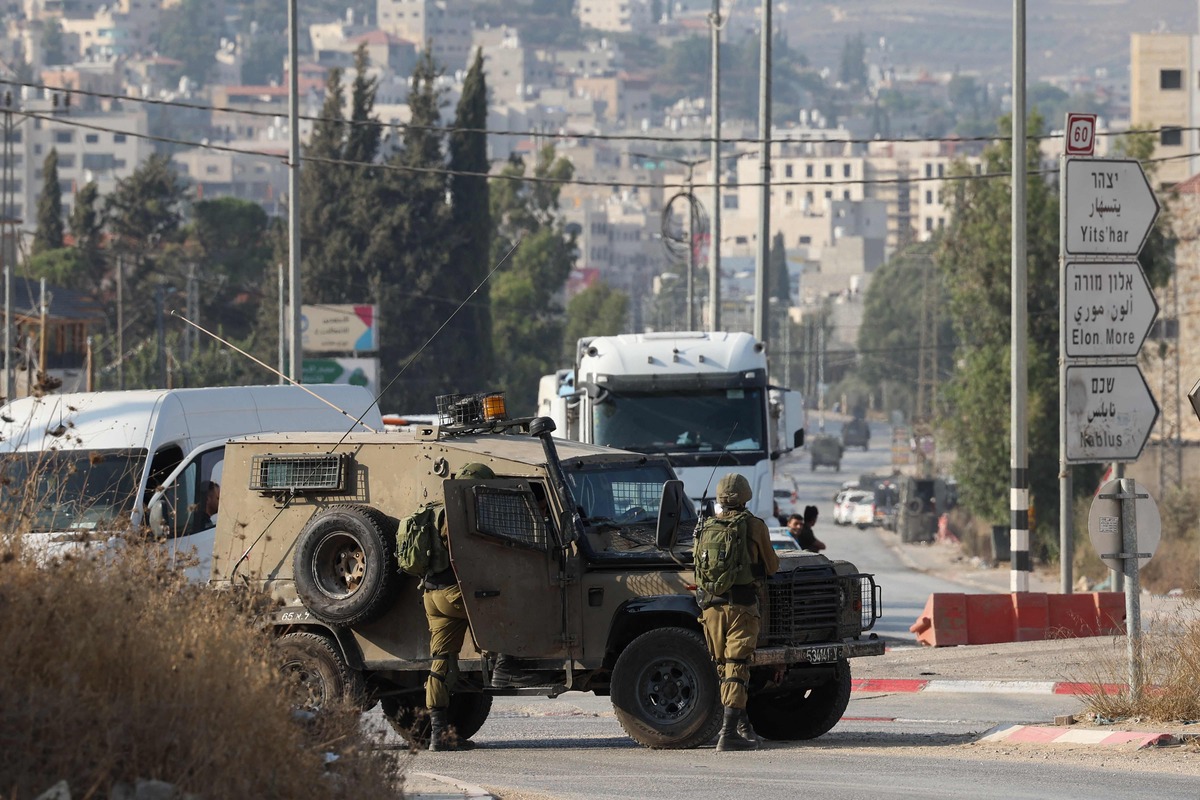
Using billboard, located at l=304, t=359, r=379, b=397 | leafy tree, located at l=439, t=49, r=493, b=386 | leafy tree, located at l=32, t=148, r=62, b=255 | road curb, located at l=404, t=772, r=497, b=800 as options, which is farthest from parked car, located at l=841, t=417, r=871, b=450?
road curb, located at l=404, t=772, r=497, b=800

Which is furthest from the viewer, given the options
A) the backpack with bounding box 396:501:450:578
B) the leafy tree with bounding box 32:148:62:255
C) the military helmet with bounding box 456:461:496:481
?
the leafy tree with bounding box 32:148:62:255

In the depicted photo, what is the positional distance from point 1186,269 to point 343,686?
195ft

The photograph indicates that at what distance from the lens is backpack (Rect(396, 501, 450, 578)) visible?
39.0ft

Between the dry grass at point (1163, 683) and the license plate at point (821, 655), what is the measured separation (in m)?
2.12

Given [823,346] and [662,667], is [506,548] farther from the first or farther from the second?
[823,346]

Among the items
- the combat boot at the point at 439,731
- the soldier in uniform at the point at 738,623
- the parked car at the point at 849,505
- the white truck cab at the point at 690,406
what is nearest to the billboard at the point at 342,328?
the parked car at the point at 849,505

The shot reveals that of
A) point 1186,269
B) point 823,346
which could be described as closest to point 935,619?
point 1186,269

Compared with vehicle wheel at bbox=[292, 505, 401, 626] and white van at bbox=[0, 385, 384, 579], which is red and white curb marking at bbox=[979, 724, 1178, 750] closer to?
vehicle wheel at bbox=[292, 505, 401, 626]

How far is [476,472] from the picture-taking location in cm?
1212

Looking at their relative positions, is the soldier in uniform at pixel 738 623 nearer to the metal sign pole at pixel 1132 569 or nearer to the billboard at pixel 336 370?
the metal sign pole at pixel 1132 569

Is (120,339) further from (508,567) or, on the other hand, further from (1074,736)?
(1074,736)

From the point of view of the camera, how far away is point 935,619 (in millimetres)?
20594

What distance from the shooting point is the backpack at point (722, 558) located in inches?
461

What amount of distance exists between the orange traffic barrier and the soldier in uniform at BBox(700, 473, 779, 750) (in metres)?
8.73
